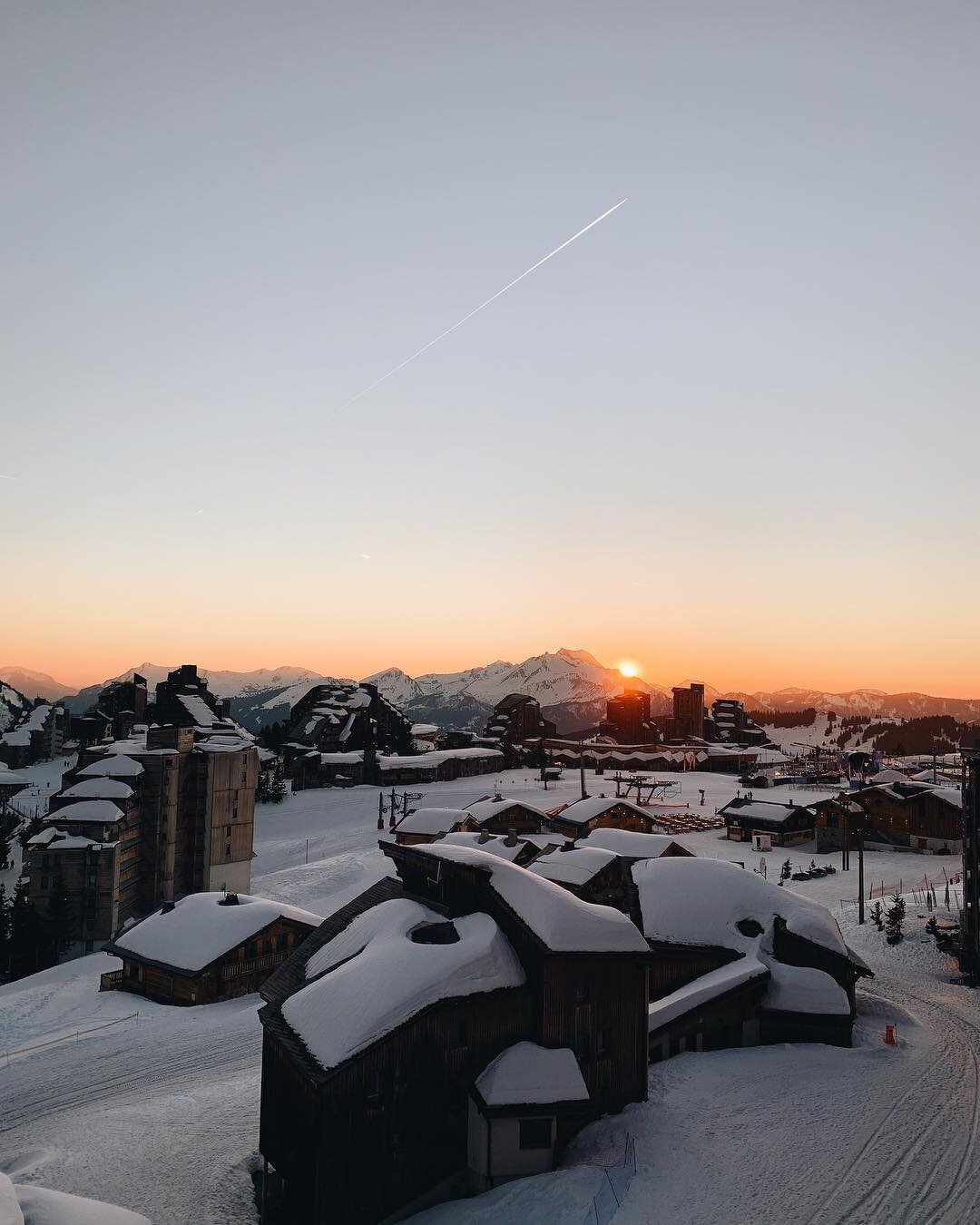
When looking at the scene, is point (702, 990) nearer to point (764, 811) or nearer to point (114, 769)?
point (764, 811)

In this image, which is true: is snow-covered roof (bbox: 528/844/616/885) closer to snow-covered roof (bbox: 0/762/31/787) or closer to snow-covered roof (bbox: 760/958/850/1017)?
snow-covered roof (bbox: 760/958/850/1017)

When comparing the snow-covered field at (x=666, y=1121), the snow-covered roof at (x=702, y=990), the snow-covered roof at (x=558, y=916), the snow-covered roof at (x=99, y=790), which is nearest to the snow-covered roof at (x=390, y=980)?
the snow-covered roof at (x=558, y=916)

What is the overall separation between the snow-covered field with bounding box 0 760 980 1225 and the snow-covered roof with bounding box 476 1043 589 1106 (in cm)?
198

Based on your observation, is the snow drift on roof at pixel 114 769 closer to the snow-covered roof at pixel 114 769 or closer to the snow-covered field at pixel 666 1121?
the snow-covered roof at pixel 114 769

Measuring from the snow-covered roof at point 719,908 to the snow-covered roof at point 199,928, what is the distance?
63.1 ft

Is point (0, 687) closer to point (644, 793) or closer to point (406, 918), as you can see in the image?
point (644, 793)

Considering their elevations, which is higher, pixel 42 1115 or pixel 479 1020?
pixel 479 1020

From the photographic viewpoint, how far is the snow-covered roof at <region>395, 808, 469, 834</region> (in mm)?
72875

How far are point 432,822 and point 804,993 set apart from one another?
149ft

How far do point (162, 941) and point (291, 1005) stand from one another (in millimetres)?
24705

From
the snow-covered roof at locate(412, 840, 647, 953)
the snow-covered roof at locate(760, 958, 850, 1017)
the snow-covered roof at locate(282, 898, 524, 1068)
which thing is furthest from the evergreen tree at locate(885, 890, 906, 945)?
the snow-covered roof at locate(282, 898, 524, 1068)

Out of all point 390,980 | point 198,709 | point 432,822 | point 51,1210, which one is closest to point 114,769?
point 432,822

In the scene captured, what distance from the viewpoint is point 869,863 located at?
68.4m

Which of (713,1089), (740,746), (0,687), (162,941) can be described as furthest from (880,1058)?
(0,687)
